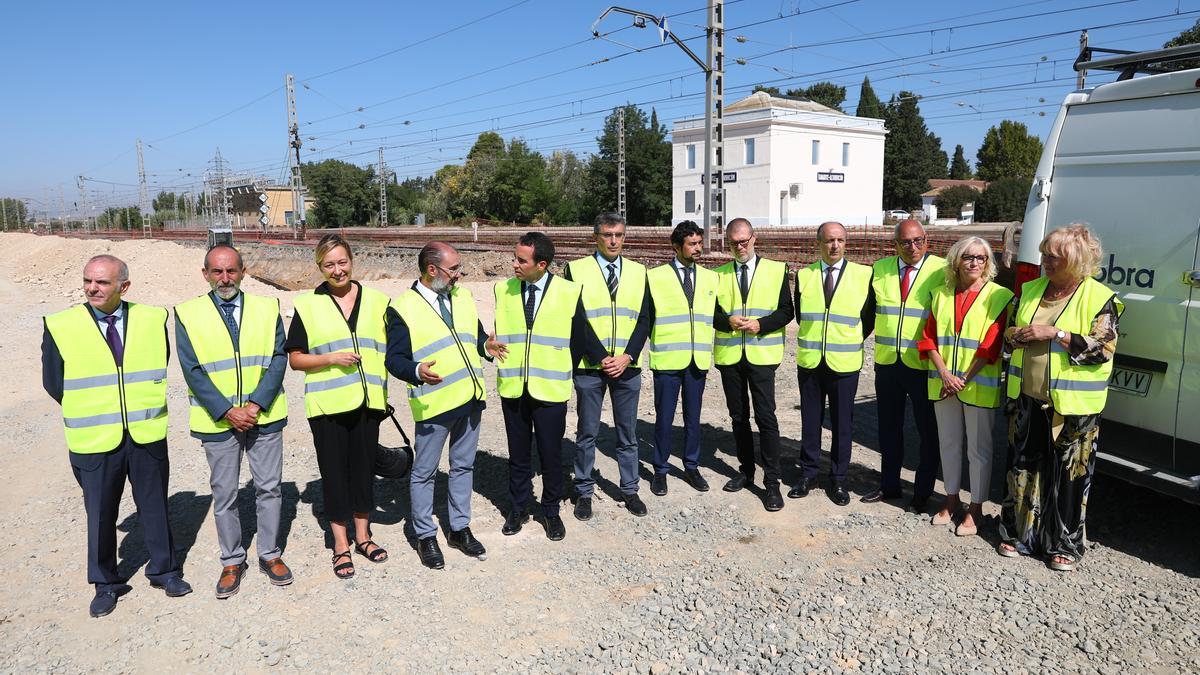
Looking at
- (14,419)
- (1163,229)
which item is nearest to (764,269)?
(1163,229)

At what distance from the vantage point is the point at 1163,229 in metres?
4.26

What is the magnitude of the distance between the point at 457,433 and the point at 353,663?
4.78 ft

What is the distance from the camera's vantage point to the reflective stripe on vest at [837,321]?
528cm

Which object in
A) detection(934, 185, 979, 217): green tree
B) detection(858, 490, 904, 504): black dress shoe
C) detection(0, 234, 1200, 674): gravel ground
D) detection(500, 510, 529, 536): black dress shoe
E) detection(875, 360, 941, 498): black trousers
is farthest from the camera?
detection(934, 185, 979, 217): green tree

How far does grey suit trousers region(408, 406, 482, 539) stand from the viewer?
4.53 m

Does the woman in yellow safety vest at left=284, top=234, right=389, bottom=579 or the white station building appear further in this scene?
the white station building

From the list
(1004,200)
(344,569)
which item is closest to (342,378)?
(344,569)

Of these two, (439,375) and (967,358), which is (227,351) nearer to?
(439,375)

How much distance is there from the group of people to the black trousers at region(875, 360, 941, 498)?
0.02 meters

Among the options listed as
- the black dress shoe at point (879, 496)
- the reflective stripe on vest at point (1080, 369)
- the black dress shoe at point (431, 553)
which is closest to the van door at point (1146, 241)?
the reflective stripe on vest at point (1080, 369)

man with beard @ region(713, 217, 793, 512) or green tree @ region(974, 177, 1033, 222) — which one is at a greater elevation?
green tree @ region(974, 177, 1033, 222)

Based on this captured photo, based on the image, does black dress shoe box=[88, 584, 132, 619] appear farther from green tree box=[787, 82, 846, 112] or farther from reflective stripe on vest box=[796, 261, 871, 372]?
green tree box=[787, 82, 846, 112]

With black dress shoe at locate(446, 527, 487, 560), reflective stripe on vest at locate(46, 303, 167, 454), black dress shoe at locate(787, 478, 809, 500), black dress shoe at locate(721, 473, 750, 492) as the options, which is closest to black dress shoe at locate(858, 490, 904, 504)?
black dress shoe at locate(787, 478, 809, 500)

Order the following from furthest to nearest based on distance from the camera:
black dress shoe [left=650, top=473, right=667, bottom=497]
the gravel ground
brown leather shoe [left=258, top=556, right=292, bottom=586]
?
1. black dress shoe [left=650, top=473, right=667, bottom=497]
2. brown leather shoe [left=258, top=556, right=292, bottom=586]
3. the gravel ground
